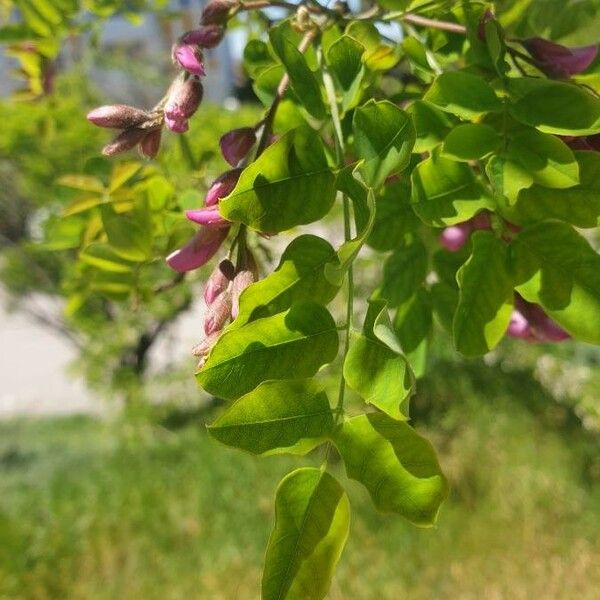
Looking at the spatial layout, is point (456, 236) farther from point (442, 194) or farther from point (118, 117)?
point (118, 117)

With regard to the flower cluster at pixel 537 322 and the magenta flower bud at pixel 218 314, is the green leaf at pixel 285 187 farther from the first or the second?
the flower cluster at pixel 537 322

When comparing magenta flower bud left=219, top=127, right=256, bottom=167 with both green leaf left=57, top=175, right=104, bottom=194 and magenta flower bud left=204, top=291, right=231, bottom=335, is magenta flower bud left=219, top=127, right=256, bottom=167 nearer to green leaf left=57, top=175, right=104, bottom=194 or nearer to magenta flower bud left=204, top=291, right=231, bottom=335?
magenta flower bud left=204, top=291, right=231, bottom=335

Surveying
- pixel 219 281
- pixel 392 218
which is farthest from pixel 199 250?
pixel 392 218

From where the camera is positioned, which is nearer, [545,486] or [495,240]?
[495,240]

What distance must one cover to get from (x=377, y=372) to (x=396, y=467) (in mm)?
41

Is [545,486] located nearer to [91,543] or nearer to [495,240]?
[91,543]

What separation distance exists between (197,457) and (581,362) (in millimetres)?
1465

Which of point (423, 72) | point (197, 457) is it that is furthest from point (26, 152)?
point (423, 72)

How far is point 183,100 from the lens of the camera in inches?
15.6

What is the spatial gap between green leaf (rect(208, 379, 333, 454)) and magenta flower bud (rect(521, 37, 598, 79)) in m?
0.24

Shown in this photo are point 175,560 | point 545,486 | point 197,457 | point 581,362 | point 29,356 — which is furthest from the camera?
point 29,356

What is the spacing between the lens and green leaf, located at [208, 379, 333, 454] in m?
0.32

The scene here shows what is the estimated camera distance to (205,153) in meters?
0.67

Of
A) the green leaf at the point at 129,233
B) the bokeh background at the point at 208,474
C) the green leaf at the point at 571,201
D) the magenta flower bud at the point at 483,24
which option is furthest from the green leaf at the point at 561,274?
the bokeh background at the point at 208,474
